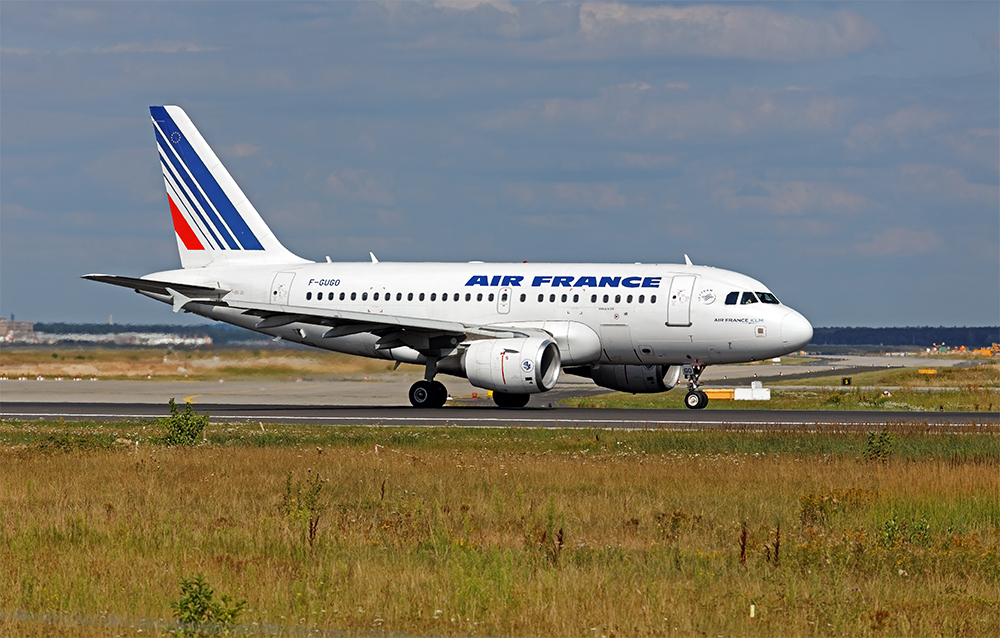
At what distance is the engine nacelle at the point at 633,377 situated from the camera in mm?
40438

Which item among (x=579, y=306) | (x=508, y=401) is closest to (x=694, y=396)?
(x=579, y=306)

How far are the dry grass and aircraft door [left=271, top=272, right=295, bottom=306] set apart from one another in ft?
21.7

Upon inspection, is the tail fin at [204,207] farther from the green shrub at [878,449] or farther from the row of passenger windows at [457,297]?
the green shrub at [878,449]

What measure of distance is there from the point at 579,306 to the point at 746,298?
4.85 metres

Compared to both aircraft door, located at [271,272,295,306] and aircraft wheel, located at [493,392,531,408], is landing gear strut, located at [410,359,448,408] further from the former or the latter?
aircraft door, located at [271,272,295,306]

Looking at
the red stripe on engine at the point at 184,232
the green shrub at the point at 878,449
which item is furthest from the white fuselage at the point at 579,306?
the green shrub at the point at 878,449

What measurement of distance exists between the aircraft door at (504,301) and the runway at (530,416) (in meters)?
3.06

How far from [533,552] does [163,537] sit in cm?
415

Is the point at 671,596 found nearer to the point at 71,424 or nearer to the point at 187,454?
the point at 187,454

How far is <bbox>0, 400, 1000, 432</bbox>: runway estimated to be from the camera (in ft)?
106

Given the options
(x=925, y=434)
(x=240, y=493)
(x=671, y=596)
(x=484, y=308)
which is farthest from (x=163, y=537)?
(x=484, y=308)

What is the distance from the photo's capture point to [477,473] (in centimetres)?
2036

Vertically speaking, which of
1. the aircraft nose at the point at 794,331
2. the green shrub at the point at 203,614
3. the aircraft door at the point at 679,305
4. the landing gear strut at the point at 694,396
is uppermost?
the aircraft door at the point at 679,305

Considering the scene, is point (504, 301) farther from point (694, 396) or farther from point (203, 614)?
point (203, 614)
